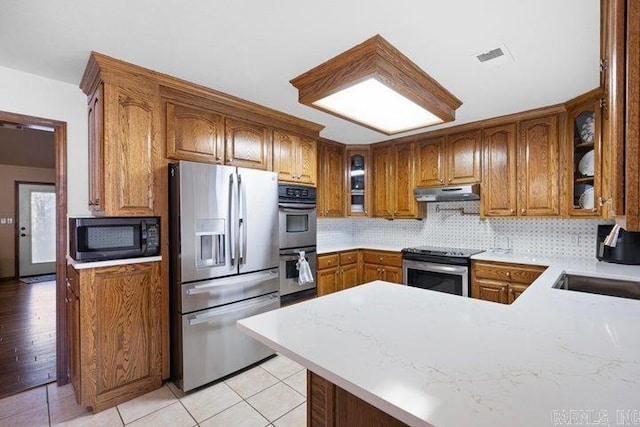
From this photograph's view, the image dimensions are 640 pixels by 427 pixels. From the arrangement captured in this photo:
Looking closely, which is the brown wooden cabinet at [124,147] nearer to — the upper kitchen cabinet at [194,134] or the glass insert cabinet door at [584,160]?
the upper kitchen cabinet at [194,134]

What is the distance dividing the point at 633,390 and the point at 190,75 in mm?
2668

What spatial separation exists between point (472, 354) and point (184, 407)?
6.66ft

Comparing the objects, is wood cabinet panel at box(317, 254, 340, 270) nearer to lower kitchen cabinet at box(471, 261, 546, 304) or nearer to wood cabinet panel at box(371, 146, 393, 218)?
wood cabinet panel at box(371, 146, 393, 218)

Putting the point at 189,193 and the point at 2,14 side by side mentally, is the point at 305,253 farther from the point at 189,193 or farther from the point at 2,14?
the point at 2,14

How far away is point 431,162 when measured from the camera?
148 inches

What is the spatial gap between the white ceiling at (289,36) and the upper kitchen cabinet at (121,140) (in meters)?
0.15

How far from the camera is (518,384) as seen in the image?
75 centimetres

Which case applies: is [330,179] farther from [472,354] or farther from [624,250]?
[472,354]

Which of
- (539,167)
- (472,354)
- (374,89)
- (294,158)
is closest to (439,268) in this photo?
(539,167)

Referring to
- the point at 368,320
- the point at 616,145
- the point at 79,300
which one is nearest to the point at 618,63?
the point at 616,145

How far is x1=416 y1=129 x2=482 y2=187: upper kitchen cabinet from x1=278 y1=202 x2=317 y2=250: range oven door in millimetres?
1539

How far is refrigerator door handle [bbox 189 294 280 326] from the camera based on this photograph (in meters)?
2.27

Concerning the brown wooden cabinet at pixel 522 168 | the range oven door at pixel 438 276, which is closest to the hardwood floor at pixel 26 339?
the range oven door at pixel 438 276

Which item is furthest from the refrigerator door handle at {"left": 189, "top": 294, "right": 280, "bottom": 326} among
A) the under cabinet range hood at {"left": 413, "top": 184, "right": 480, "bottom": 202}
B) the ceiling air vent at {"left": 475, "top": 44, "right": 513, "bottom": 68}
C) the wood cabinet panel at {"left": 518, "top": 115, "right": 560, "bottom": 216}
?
the wood cabinet panel at {"left": 518, "top": 115, "right": 560, "bottom": 216}
